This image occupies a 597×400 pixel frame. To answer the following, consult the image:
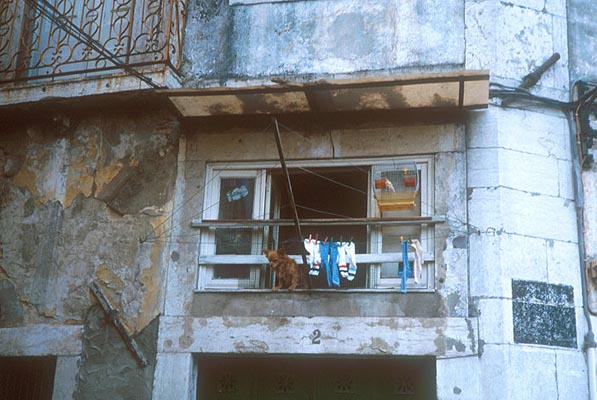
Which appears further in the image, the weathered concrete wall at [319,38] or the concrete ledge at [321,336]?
the weathered concrete wall at [319,38]

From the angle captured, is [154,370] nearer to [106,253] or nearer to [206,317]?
[206,317]

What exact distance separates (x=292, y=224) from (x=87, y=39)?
10.2 ft

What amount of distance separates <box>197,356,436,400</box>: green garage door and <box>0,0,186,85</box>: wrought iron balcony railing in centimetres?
337

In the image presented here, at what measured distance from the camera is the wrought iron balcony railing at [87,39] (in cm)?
946

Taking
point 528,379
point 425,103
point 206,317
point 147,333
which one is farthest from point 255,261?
point 528,379

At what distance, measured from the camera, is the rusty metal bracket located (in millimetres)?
8797

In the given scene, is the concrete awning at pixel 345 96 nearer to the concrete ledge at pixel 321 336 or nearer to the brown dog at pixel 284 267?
the brown dog at pixel 284 267

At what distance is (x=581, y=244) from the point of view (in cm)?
848

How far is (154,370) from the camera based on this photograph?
8.76 meters

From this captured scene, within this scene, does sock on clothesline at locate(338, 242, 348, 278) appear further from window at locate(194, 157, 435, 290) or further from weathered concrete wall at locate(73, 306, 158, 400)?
weathered concrete wall at locate(73, 306, 158, 400)

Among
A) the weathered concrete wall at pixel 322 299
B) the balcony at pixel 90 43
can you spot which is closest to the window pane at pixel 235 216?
the weathered concrete wall at pixel 322 299

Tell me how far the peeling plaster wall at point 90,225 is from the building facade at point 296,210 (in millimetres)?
25

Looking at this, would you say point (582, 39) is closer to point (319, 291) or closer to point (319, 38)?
point (319, 38)

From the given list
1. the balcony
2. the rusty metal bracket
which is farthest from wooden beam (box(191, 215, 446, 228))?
the balcony
